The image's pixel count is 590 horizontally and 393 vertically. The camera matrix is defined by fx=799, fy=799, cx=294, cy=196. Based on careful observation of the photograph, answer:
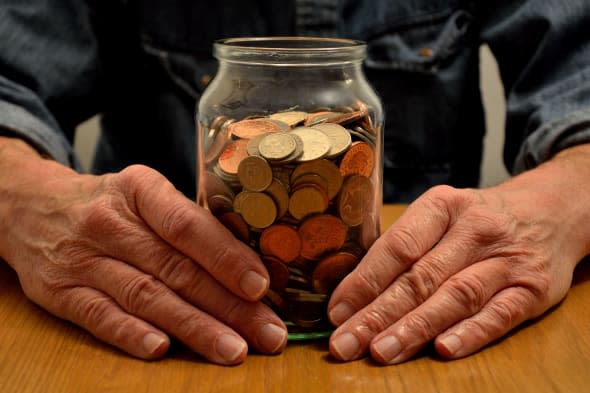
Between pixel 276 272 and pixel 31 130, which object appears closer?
pixel 276 272

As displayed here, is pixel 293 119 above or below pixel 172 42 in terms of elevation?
above

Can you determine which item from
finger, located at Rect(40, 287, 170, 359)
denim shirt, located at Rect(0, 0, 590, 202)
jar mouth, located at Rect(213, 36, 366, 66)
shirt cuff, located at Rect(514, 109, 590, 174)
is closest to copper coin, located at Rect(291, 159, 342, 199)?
jar mouth, located at Rect(213, 36, 366, 66)

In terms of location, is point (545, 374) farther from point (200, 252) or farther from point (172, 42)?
point (172, 42)

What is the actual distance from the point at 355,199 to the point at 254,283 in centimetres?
12

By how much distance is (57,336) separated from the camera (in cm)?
81

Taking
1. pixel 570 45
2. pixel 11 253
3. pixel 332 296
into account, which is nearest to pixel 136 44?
pixel 11 253

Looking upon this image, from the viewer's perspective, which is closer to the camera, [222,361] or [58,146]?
[222,361]

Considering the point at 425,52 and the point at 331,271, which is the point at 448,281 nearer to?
the point at 331,271

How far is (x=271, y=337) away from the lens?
29.3 inches

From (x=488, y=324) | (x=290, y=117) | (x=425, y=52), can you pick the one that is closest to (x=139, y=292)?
(x=290, y=117)

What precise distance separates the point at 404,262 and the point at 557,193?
260mm

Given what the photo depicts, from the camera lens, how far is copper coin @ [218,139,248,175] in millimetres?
713

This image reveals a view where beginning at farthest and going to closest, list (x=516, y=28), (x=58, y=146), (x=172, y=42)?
(x=172, y=42) → (x=516, y=28) → (x=58, y=146)

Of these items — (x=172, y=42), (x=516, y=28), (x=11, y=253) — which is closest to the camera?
(x=11, y=253)
